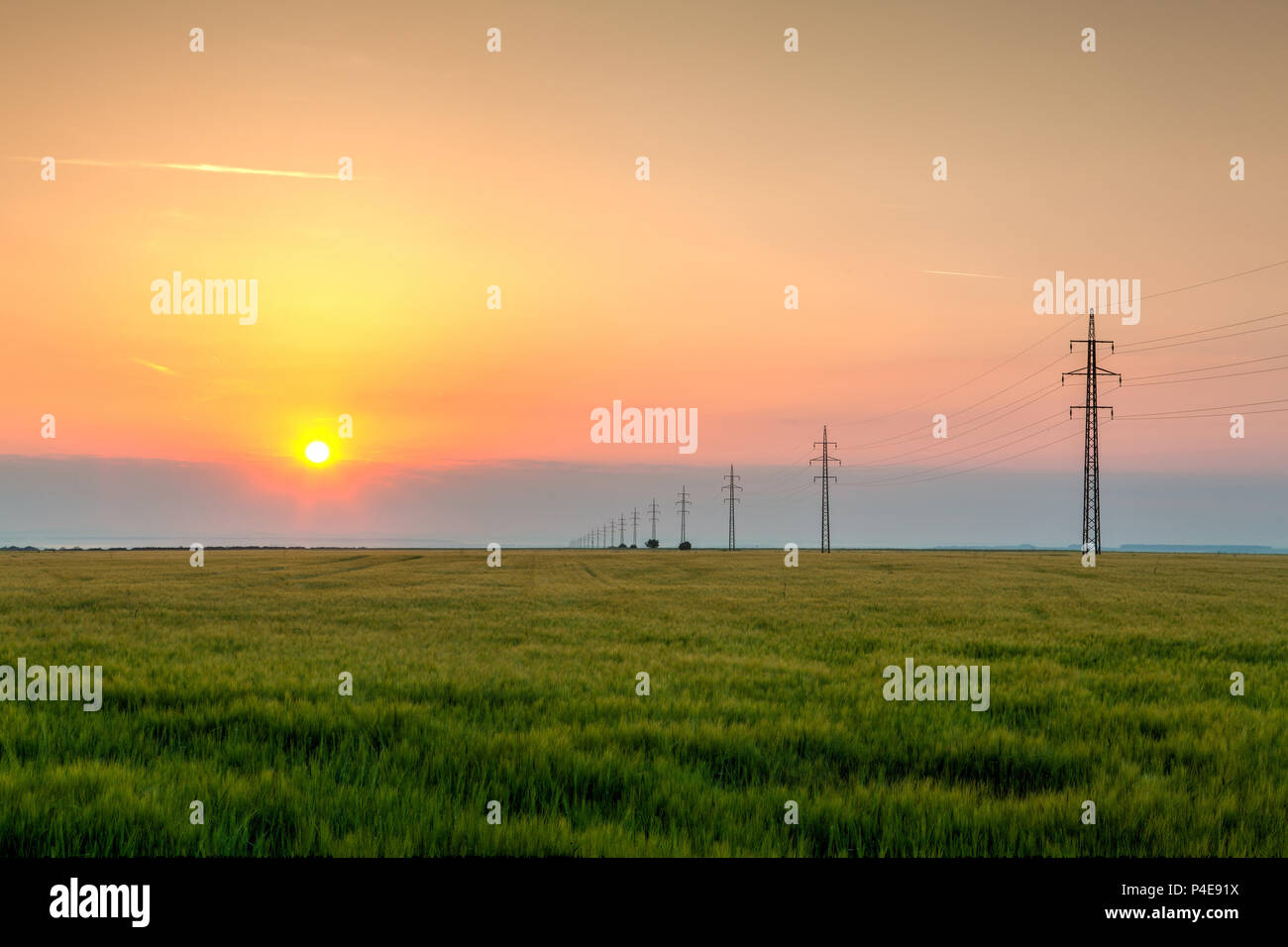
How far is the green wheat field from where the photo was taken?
5.72m

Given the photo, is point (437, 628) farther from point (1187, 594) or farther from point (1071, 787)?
point (1187, 594)

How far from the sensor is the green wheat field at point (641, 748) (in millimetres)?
5723

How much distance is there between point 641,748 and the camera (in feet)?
27.2

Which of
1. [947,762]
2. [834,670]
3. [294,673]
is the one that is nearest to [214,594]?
[294,673]

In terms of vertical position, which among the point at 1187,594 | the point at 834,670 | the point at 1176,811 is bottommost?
the point at 1187,594
